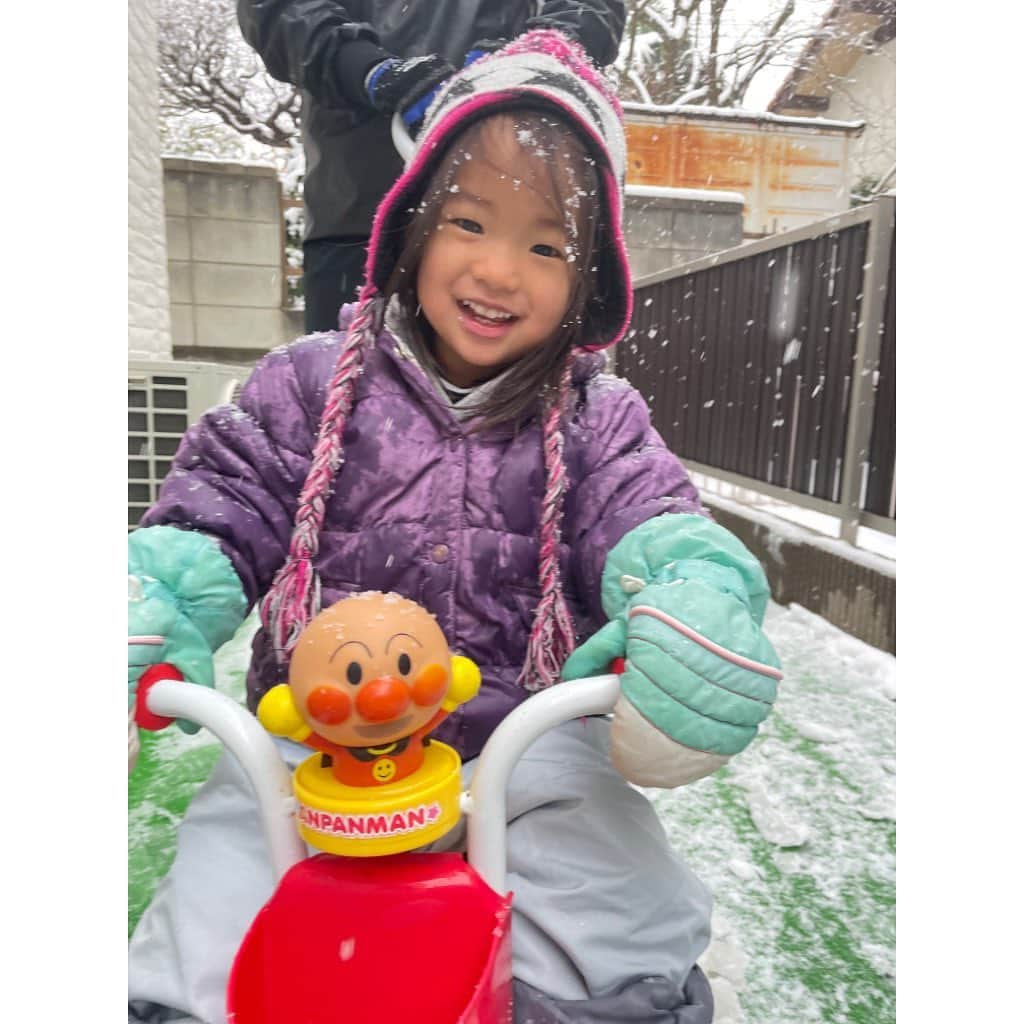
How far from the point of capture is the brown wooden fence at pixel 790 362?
200 cm

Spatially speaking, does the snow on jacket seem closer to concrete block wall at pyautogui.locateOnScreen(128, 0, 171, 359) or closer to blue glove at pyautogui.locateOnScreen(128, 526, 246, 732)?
concrete block wall at pyautogui.locateOnScreen(128, 0, 171, 359)

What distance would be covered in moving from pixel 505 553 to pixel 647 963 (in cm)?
38

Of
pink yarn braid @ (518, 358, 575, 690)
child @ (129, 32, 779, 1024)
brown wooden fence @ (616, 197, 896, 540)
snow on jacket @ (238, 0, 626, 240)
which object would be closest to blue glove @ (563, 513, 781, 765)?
child @ (129, 32, 779, 1024)

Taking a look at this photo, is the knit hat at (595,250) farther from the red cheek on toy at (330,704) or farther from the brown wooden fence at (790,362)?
the brown wooden fence at (790,362)

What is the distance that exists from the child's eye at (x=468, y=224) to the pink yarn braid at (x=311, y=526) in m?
0.17

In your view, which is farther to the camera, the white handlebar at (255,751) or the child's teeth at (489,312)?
the child's teeth at (489,312)

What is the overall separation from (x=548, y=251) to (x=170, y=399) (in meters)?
0.61

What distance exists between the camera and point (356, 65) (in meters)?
0.98

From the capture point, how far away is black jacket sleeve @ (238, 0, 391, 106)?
3.19 feet

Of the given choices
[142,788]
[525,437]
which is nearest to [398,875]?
[525,437]

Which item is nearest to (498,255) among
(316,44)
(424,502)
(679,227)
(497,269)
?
(497,269)

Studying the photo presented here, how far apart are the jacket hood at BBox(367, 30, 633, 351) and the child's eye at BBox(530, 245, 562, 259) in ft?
0.28

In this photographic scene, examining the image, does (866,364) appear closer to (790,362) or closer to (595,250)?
(790,362)

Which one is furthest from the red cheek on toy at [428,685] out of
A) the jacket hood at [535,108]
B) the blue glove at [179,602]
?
the jacket hood at [535,108]
